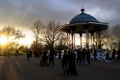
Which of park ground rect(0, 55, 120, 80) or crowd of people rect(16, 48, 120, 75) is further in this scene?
crowd of people rect(16, 48, 120, 75)

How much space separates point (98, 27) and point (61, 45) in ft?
144

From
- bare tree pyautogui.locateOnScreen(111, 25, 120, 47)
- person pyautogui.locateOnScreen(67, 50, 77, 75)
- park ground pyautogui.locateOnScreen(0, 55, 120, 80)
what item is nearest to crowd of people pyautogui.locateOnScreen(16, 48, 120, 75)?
person pyautogui.locateOnScreen(67, 50, 77, 75)

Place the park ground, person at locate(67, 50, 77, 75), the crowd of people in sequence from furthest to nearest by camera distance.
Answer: the crowd of people → person at locate(67, 50, 77, 75) → the park ground

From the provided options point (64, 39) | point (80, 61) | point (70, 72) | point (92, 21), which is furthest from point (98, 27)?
point (64, 39)

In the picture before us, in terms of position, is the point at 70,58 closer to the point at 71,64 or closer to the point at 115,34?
the point at 71,64

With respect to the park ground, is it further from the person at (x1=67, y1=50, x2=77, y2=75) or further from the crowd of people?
the crowd of people

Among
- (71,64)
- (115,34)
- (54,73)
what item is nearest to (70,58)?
(71,64)

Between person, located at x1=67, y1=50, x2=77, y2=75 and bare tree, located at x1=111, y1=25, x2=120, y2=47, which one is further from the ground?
bare tree, located at x1=111, y1=25, x2=120, y2=47

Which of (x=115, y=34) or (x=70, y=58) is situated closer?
(x=70, y=58)

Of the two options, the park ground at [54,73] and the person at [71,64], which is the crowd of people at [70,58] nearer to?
the person at [71,64]

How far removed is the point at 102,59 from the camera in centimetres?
3972

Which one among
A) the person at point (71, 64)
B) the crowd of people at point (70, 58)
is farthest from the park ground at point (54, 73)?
the crowd of people at point (70, 58)

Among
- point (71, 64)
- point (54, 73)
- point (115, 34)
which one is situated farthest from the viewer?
point (115, 34)

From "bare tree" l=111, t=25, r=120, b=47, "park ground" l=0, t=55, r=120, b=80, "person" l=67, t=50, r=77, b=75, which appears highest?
"bare tree" l=111, t=25, r=120, b=47
